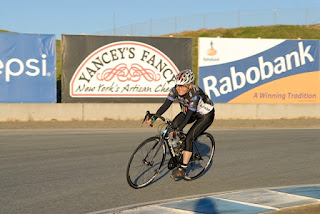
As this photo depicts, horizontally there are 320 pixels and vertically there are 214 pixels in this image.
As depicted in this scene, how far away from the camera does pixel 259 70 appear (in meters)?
23.8

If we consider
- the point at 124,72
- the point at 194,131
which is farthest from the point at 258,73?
the point at 194,131

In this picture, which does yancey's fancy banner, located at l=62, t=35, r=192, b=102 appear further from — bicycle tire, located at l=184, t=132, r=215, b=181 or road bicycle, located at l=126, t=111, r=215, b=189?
road bicycle, located at l=126, t=111, r=215, b=189

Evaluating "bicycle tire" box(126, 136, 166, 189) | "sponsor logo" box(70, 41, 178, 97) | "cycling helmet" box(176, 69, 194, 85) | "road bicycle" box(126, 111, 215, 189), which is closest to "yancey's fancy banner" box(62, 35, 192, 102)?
"sponsor logo" box(70, 41, 178, 97)

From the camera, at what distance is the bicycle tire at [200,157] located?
9.00m

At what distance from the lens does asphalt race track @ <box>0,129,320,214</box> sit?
7.34 meters

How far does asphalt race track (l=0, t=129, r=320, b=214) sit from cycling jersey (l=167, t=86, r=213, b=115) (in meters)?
1.25

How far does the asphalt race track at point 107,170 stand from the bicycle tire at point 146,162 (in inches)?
7.0

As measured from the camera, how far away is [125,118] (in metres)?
21.5

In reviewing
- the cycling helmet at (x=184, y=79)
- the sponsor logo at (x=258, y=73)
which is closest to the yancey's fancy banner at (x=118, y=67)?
the sponsor logo at (x=258, y=73)

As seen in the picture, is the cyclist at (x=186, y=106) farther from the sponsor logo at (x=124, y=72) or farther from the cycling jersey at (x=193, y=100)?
the sponsor logo at (x=124, y=72)

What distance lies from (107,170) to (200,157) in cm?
183

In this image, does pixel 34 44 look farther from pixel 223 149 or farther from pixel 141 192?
pixel 141 192

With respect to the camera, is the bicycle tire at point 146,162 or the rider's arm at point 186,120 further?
the rider's arm at point 186,120

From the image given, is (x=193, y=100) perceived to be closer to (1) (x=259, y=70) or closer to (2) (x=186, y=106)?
(2) (x=186, y=106)
